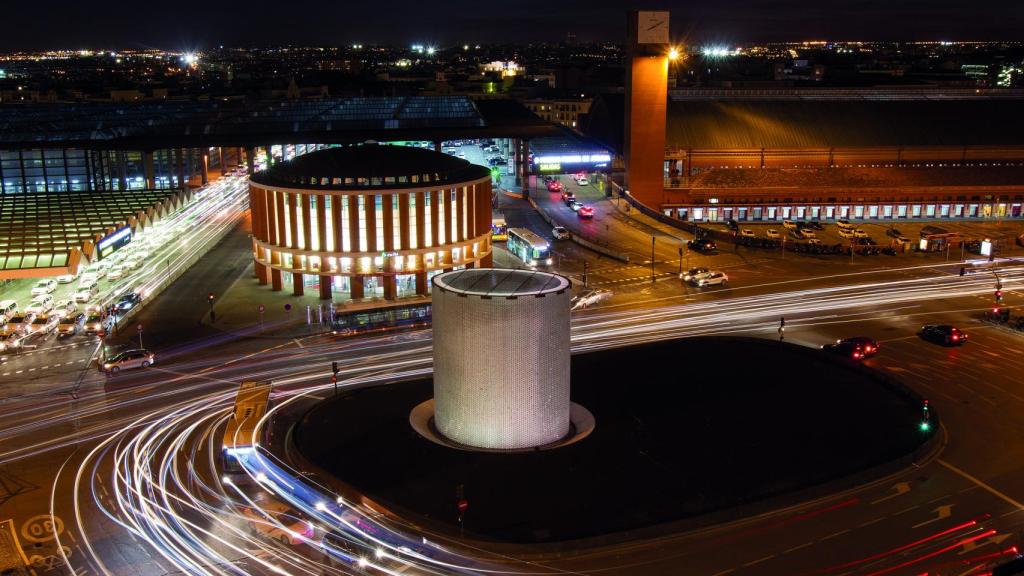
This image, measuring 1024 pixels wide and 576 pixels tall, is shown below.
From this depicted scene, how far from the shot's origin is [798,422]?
34.9 metres

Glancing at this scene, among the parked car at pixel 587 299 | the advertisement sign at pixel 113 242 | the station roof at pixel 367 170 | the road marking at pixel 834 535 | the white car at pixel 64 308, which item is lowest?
the road marking at pixel 834 535

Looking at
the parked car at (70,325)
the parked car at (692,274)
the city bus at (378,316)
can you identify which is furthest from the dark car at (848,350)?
the parked car at (70,325)

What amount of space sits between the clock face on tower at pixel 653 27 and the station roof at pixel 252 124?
14.0 m

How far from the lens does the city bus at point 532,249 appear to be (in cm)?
6594

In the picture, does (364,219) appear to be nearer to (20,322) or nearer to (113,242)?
(113,242)

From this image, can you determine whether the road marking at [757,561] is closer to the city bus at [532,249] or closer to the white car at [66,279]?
the city bus at [532,249]

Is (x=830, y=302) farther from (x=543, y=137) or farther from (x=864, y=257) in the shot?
(x=543, y=137)

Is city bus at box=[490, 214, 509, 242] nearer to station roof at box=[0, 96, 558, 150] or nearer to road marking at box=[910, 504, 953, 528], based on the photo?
station roof at box=[0, 96, 558, 150]

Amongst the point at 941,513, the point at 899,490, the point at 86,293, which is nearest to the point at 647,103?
the point at 86,293

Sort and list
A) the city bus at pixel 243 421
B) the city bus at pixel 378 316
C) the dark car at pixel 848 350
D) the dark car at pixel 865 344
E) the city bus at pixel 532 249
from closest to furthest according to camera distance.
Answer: the city bus at pixel 243 421
the dark car at pixel 848 350
the dark car at pixel 865 344
the city bus at pixel 378 316
the city bus at pixel 532 249

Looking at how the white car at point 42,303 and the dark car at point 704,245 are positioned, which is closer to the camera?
the white car at point 42,303

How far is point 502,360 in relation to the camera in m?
31.4

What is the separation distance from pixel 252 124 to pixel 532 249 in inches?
1651

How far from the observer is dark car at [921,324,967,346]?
46.5 m
